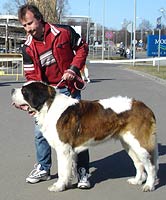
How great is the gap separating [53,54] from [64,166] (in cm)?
139

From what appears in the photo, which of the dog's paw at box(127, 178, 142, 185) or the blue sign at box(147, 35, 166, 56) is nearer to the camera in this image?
the dog's paw at box(127, 178, 142, 185)

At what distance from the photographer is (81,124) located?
548 cm

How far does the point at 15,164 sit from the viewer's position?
699 cm

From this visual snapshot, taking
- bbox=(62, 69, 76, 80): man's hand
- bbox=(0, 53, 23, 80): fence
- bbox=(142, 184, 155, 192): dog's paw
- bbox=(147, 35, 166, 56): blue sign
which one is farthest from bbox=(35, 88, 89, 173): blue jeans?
bbox=(147, 35, 166, 56): blue sign

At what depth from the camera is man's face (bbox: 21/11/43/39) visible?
554cm

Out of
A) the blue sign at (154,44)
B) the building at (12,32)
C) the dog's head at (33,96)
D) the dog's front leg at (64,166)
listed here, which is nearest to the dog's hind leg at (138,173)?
the dog's front leg at (64,166)

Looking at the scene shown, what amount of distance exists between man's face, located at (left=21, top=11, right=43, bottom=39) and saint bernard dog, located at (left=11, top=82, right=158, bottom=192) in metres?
0.69

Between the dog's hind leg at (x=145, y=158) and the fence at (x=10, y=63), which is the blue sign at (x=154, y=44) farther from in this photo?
the dog's hind leg at (x=145, y=158)

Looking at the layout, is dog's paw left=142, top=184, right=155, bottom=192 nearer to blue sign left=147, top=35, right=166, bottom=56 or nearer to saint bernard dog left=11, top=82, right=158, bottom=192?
saint bernard dog left=11, top=82, right=158, bottom=192

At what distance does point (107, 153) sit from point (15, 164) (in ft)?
5.33

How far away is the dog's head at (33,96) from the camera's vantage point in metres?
5.32

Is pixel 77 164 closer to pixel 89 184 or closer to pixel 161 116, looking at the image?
pixel 89 184

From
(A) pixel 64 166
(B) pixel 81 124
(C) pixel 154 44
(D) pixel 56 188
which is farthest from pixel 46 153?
(C) pixel 154 44

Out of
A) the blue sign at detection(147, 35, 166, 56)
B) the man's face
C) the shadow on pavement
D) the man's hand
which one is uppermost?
the blue sign at detection(147, 35, 166, 56)
